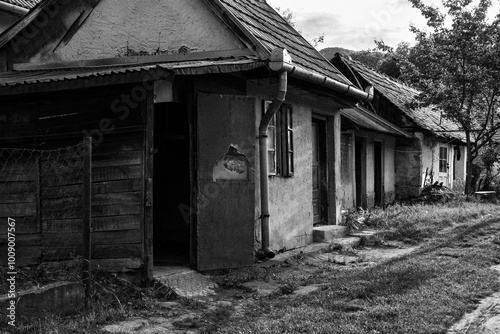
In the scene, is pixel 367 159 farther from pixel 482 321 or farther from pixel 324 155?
pixel 482 321

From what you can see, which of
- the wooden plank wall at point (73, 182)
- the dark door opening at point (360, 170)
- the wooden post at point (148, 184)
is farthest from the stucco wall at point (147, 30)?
the dark door opening at point (360, 170)

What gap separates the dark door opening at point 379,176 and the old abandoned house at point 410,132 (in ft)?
3.41

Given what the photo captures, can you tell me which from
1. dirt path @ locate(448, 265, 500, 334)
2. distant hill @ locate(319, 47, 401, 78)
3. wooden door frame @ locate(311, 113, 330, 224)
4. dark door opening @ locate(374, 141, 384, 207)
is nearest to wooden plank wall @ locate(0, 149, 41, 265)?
dirt path @ locate(448, 265, 500, 334)

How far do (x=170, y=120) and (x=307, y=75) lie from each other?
228cm

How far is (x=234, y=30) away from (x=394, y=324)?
14.9ft

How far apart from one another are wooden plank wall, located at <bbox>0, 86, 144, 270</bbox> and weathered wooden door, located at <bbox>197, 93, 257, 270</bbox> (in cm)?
103

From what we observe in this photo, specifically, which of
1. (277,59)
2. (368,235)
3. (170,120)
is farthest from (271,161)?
(368,235)

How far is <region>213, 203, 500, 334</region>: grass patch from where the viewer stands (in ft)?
16.0

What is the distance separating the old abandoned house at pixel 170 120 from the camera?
20.9 feet

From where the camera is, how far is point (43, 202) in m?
6.77

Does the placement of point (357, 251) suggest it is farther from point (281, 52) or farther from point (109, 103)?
point (109, 103)

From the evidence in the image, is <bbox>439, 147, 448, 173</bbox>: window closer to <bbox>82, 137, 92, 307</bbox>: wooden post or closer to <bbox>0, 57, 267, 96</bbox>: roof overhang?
<bbox>0, 57, 267, 96</bbox>: roof overhang

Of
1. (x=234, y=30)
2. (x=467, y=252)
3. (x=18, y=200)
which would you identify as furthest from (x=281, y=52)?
(x=467, y=252)

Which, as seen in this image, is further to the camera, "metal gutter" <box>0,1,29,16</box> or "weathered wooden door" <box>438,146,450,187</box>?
"weathered wooden door" <box>438,146,450,187</box>
